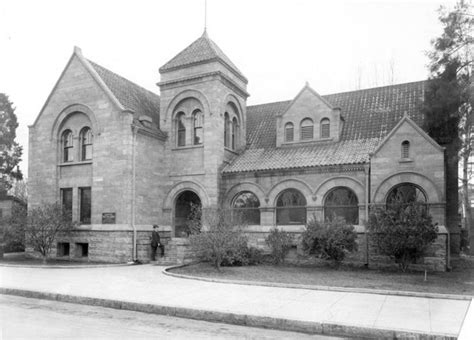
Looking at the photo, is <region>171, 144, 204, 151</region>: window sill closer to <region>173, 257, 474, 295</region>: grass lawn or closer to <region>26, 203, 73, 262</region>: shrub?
<region>26, 203, 73, 262</region>: shrub

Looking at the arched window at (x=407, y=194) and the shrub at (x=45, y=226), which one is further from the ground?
the arched window at (x=407, y=194)

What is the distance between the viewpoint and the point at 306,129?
23891 mm

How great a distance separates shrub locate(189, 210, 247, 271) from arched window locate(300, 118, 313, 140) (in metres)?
7.67

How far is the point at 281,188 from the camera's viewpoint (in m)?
21.8

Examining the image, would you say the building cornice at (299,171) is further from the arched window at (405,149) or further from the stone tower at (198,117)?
the arched window at (405,149)

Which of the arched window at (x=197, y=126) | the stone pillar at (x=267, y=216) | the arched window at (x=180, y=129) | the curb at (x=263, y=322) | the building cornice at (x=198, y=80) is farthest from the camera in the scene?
the arched window at (x=180, y=129)

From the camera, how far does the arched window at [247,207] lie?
879 inches

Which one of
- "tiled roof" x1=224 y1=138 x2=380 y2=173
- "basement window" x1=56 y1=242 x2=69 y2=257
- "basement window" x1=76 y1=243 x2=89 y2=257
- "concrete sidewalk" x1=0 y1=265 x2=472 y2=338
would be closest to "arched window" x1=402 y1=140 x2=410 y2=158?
"tiled roof" x1=224 y1=138 x2=380 y2=173

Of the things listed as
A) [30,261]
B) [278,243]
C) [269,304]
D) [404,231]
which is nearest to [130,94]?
[30,261]

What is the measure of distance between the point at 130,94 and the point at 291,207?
11.4 m

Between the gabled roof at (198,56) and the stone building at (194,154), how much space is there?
85 mm

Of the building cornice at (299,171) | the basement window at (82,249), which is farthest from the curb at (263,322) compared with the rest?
the building cornice at (299,171)

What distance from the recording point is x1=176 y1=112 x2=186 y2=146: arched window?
78.9ft

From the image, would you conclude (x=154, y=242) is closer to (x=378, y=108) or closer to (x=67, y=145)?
(x=67, y=145)
